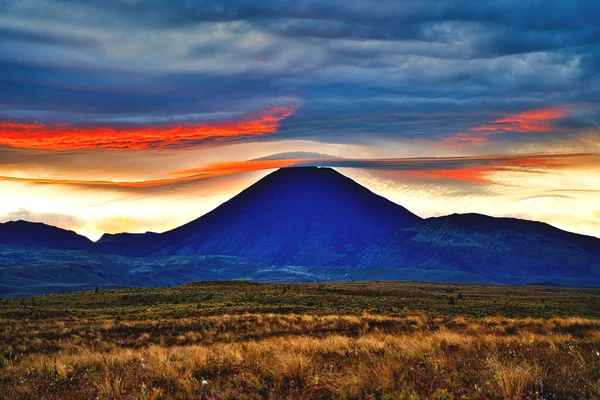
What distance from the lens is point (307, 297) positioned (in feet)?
186

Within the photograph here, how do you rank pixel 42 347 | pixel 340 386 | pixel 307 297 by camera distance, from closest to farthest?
pixel 340 386, pixel 42 347, pixel 307 297

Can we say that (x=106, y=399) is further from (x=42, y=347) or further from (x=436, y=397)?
(x=42, y=347)

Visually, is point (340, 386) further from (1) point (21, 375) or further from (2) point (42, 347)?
(2) point (42, 347)

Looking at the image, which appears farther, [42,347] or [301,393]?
[42,347]

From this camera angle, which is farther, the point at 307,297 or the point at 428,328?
the point at 307,297

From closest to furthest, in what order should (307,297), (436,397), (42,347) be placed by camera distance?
(436,397), (42,347), (307,297)

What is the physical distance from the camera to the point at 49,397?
10711mm

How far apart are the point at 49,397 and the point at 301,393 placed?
4961mm

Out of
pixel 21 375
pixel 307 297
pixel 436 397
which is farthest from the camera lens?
pixel 307 297

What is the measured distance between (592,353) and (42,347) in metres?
21.2

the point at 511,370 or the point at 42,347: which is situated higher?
the point at 511,370

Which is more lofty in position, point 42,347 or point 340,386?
point 340,386

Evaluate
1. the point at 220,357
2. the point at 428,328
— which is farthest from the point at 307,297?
the point at 220,357

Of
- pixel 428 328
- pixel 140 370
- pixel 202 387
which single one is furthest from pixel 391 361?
pixel 428 328
